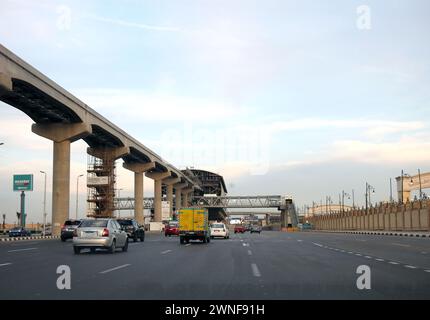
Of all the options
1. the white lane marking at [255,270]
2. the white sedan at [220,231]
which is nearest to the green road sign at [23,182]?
the white sedan at [220,231]

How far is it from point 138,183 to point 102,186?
14.4 meters

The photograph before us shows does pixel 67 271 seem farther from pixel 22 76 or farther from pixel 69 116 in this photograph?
pixel 69 116

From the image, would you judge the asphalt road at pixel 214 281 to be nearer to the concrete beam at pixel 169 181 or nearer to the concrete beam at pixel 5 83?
the concrete beam at pixel 5 83

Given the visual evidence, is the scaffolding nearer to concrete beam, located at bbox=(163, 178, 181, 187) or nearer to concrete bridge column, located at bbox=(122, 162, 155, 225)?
concrete bridge column, located at bbox=(122, 162, 155, 225)

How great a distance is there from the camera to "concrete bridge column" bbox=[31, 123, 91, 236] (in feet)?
183

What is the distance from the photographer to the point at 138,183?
294 ft

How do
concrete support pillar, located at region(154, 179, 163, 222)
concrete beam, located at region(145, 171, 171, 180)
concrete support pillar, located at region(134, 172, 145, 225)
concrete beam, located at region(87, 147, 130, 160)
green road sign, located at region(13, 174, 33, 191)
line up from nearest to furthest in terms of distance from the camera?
1. green road sign, located at region(13, 174, 33, 191)
2. concrete beam, located at region(87, 147, 130, 160)
3. concrete support pillar, located at region(134, 172, 145, 225)
4. concrete support pillar, located at region(154, 179, 163, 222)
5. concrete beam, located at region(145, 171, 171, 180)

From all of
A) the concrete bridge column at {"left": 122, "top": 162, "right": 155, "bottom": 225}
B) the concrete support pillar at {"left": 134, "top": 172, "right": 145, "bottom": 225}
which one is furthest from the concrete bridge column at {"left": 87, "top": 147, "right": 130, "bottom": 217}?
Answer: the concrete bridge column at {"left": 122, "top": 162, "right": 155, "bottom": 225}

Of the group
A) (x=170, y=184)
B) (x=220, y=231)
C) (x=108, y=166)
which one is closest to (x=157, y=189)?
(x=170, y=184)

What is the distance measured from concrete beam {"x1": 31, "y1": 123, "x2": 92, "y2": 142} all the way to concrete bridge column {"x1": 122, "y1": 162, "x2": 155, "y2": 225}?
108ft

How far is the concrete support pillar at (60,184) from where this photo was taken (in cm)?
5588

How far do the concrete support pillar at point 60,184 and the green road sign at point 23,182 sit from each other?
54.8ft

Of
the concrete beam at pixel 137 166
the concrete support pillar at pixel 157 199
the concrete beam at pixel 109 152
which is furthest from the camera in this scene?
the concrete support pillar at pixel 157 199

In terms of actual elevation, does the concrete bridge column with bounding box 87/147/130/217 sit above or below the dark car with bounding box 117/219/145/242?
above
